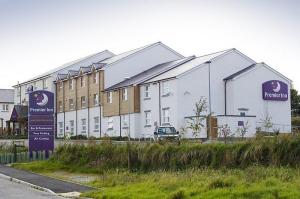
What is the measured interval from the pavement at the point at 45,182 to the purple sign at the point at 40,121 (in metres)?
5.24

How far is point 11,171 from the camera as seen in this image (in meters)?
32.2

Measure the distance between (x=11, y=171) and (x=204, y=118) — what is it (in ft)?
76.7

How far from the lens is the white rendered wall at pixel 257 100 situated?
58188 mm

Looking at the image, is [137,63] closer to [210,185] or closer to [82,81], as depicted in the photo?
[82,81]

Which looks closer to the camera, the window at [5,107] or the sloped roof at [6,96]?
the window at [5,107]

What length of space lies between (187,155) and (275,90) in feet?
123

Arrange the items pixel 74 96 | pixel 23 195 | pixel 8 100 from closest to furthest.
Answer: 1. pixel 23 195
2. pixel 74 96
3. pixel 8 100

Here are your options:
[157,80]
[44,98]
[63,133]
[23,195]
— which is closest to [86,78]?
[63,133]

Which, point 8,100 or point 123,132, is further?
point 8,100

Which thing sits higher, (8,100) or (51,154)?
(8,100)

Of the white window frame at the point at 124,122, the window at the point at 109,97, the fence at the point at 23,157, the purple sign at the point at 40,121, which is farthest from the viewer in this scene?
the window at the point at 109,97

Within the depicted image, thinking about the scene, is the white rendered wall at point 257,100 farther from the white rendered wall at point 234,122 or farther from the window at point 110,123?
the window at point 110,123

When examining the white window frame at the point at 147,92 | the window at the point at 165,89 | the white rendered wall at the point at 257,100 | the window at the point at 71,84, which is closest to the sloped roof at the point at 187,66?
the window at the point at 165,89

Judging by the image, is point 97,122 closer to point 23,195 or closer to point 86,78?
point 86,78
